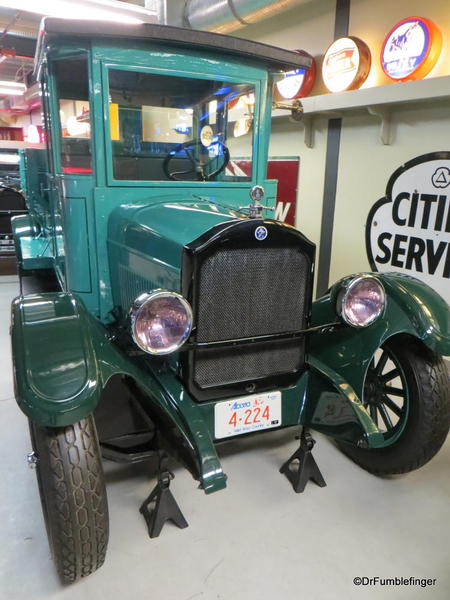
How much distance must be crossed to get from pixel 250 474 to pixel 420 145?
9.55 feet

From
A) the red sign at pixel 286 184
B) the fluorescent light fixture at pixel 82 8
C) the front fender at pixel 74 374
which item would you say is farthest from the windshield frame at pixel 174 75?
the red sign at pixel 286 184

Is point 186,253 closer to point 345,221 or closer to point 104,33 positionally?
point 104,33

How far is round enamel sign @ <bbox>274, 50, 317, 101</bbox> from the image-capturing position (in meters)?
4.30

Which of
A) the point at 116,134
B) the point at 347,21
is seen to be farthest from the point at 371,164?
the point at 116,134

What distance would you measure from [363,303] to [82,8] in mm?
4119

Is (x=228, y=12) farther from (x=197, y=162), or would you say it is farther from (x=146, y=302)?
(x=146, y=302)

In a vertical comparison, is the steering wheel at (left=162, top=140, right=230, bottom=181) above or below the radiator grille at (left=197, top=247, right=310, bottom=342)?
above

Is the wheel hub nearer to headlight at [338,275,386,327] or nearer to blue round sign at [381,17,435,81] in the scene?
headlight at [338,275,386,327]

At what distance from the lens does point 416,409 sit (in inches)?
Answer: 76.6

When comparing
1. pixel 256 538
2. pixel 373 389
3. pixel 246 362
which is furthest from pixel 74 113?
pixel 256 538

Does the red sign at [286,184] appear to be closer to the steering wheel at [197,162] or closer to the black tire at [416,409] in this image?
the steering wheel at [197,162]

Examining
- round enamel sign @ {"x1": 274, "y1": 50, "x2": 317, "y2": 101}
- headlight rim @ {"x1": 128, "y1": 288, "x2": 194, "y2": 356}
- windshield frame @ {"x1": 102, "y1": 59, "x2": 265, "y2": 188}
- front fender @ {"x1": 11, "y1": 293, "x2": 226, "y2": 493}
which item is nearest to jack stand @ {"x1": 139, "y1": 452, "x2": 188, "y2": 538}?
front fender @ {"x1": 11, "y1": 293, "x2": 226, "y2": 493}

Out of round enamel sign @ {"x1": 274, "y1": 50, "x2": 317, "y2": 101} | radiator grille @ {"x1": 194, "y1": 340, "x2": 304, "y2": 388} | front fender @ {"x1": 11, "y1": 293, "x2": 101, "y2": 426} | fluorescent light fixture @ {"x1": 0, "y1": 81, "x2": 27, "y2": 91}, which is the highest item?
fluorescent light fixture @ {"x1": 0, "y1": 81, "x2": 27, "y2": 91}

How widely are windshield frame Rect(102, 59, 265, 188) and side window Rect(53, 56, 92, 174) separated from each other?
0.11 metres
